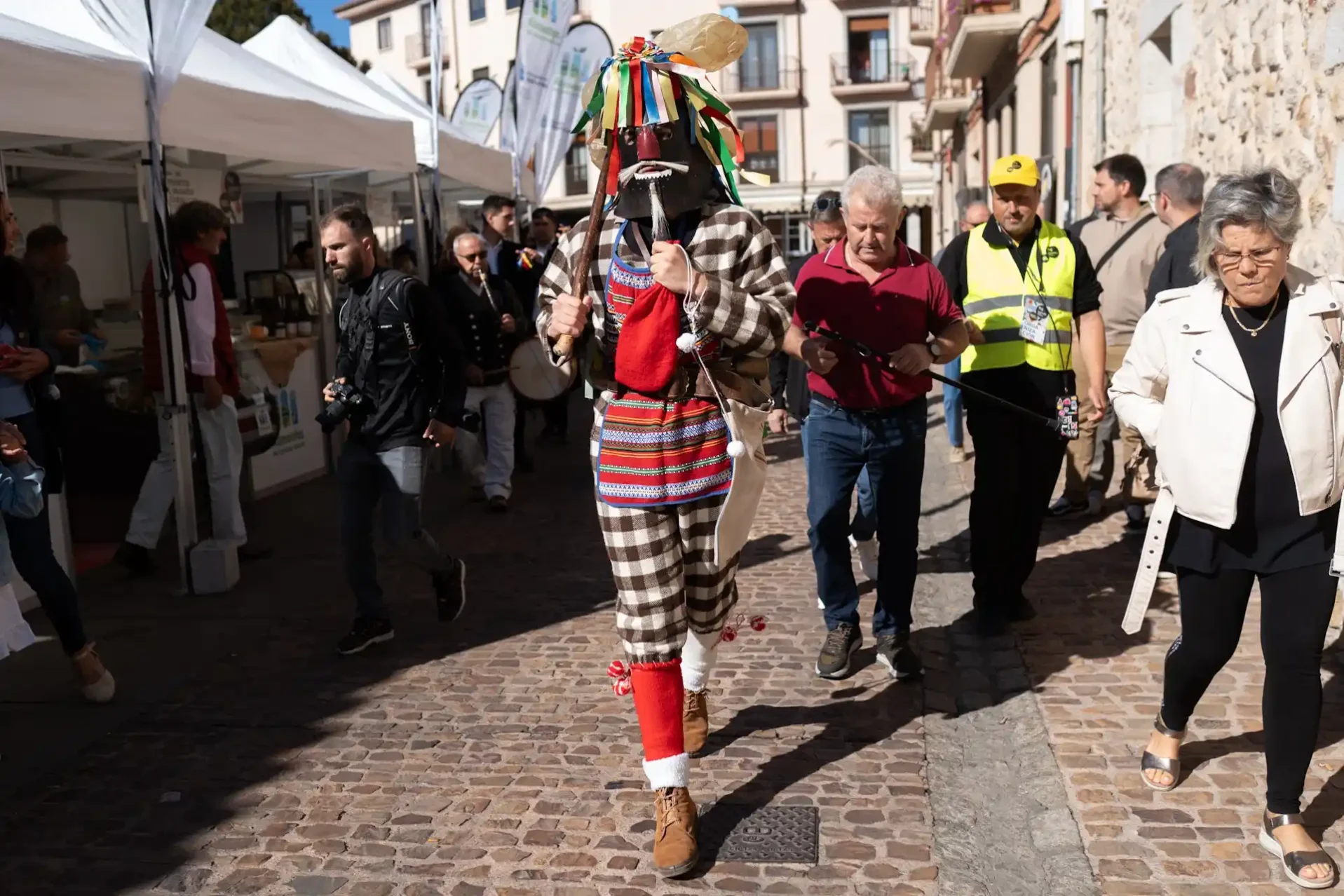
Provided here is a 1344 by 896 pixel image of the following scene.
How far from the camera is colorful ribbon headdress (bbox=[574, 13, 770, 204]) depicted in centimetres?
340

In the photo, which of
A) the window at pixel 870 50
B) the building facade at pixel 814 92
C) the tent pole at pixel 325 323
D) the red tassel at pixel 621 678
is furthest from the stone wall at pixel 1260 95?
the window at pixel 870 50

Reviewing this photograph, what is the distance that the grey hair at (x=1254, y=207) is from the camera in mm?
3215

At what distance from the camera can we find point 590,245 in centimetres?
344

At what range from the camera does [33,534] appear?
4438 mm

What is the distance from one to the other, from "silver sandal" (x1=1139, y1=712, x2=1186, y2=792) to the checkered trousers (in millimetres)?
1452

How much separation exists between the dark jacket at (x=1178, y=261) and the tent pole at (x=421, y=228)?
5579 mm

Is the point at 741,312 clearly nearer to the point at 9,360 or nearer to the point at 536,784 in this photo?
the point at 536,784

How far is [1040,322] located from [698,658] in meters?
2.12

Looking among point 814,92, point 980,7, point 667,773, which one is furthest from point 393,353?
point 814,92

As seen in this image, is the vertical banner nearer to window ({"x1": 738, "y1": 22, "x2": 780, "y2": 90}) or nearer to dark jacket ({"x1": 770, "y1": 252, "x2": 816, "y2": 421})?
dark jacket ({"x1": 770, "y1": 252, "x2": 816, "y2": 421})

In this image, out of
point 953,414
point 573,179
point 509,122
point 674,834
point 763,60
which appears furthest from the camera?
point 573,179

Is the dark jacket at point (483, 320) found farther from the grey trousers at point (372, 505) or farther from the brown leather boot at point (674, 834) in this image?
the brown leather boot at point (674, 834)

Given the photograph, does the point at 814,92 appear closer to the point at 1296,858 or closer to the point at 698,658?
the point at 698,658

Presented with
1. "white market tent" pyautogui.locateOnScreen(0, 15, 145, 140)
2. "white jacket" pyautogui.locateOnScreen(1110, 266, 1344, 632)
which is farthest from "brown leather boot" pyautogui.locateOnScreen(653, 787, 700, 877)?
"white market tent" pyautogui.locateOnScreen(0, 15, 145, 140)
